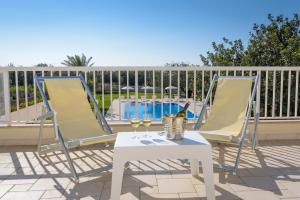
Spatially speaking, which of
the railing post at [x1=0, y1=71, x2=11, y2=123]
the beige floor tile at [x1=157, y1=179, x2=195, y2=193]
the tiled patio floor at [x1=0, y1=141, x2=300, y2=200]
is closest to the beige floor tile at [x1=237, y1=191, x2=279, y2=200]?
the tiled patio floor at [x1=0, y1=141, x2=300, y2=200]

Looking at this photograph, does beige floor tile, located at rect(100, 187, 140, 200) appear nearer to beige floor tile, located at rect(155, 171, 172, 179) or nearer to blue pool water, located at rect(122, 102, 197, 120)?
beige floor tile, located at rect(155, 171, 172, 179)

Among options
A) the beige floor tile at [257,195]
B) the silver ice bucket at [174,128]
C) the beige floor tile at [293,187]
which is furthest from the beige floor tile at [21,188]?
the beige floor tile at [293,187]

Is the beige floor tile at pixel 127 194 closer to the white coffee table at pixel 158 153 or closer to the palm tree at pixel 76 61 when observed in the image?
the white coffee table at pixel 158 153

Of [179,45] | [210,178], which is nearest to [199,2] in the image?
[179,45]

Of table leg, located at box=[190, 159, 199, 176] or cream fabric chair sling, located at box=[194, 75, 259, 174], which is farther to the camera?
cream fabric chair sling, located at box=[194, 75, 259, 174]

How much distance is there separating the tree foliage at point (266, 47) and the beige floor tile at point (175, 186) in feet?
23.7

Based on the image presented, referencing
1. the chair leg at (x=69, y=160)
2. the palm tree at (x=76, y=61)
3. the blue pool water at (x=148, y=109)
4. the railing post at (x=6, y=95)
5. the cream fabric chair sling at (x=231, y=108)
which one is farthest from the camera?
the palm tree at (x=76, y=61)

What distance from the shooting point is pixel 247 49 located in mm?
10375

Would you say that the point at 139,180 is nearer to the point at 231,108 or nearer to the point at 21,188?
the point at 21,188

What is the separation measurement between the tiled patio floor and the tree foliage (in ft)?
20.9

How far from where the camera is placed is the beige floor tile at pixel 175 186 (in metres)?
2.50

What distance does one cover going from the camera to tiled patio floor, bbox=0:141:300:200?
2416 mm

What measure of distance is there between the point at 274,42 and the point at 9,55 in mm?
11267

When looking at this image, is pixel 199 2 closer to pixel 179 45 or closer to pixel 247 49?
pixel 247 49
